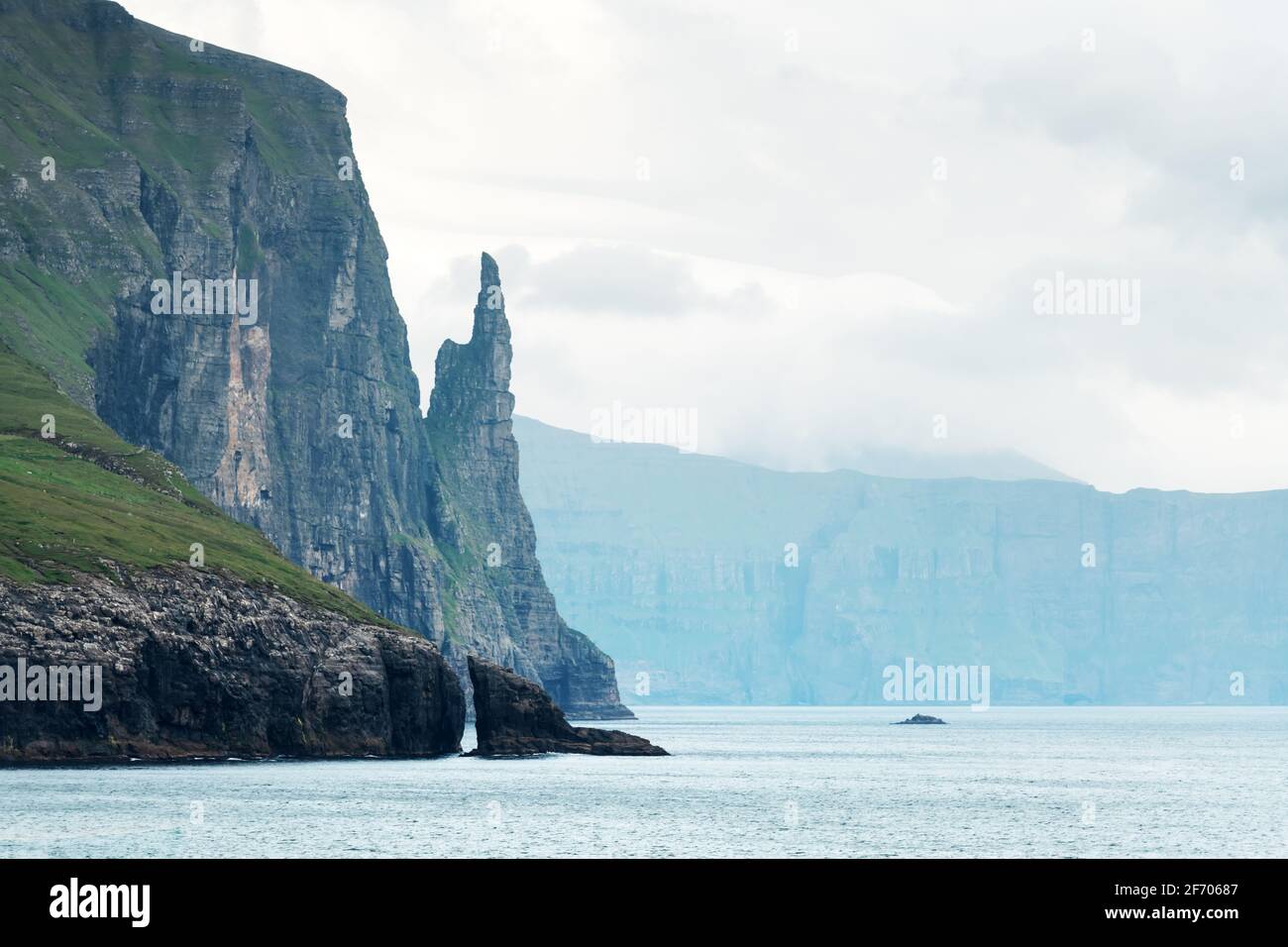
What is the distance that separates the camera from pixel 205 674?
168125 millimetres

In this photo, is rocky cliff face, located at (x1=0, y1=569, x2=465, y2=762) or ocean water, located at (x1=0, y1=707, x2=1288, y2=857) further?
rocky cliff face, located at (x1=0, y1=569, x2=465, y2=762)

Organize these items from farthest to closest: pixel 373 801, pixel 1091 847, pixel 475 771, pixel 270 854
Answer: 1. pixel 475 771
2. pixel 373 801
3. pixel 1091 847
4. pixel 270 854

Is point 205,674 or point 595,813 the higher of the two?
point 205,674

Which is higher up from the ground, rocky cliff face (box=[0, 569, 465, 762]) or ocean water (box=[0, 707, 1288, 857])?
rocky cliff face (box=[0, 569, 465, 762])

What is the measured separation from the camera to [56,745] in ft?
505

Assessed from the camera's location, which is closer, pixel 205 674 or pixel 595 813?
pixel 595 813

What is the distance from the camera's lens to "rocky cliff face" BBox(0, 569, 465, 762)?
15625 cm

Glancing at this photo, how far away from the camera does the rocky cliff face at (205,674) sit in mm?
156250

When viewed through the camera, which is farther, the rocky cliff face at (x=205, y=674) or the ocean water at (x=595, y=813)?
the rocky cliff face at (x=205, y=674)
